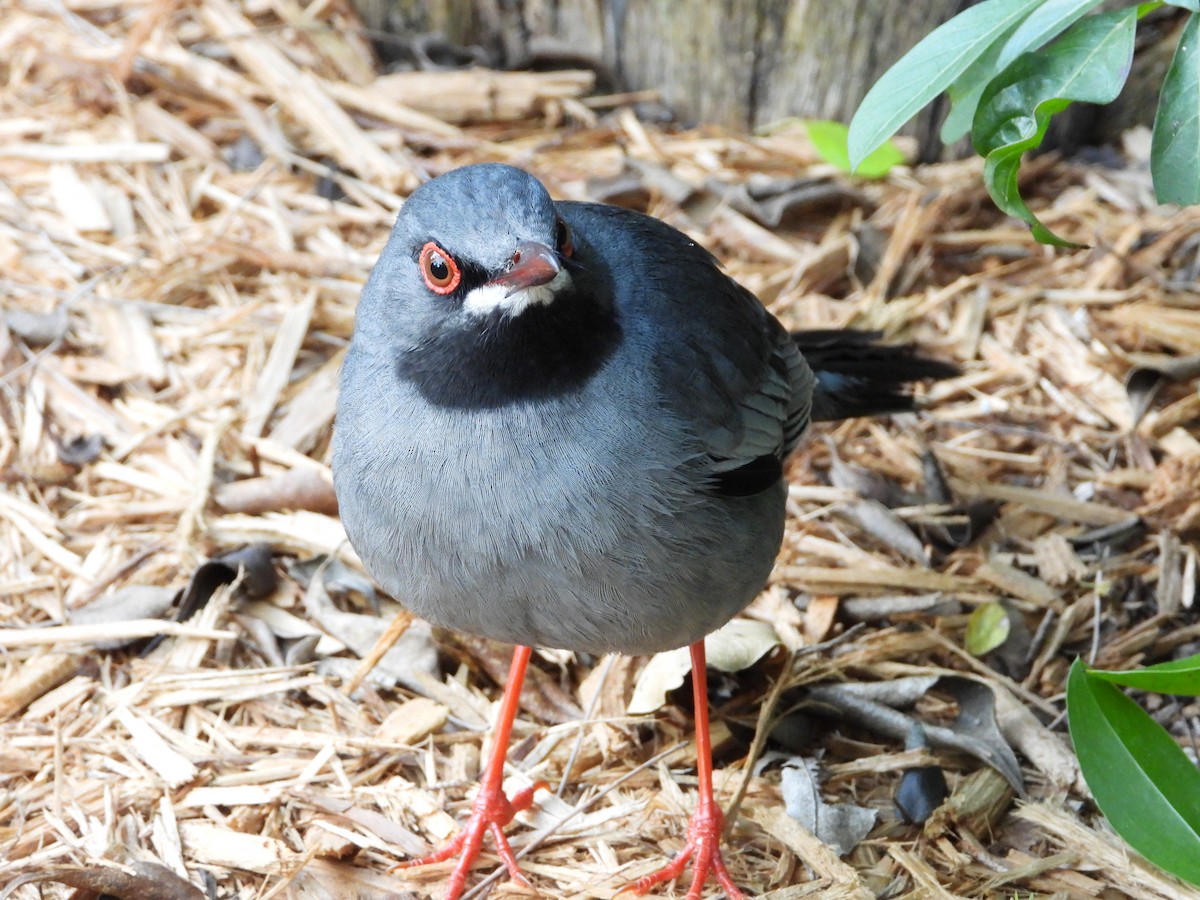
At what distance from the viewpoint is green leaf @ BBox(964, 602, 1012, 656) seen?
5129 mm

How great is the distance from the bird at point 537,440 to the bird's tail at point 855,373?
1.20m

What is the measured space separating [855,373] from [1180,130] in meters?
2.27

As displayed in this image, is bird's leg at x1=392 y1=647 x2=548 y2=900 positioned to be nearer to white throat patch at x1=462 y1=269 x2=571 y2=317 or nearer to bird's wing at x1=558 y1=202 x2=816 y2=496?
bird's wing at x1=558 y1=202 x2=816 y2=496

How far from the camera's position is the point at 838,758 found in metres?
4.86

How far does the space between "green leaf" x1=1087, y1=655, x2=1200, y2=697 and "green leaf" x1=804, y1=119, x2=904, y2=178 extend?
388 centimetres

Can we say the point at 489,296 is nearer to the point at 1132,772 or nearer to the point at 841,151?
the point at 1132,772

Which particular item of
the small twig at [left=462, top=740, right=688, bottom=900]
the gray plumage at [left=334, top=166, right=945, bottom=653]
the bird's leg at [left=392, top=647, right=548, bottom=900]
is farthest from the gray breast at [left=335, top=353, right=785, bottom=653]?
the small twig at [left=462, top=740, right=688, bottom=900]

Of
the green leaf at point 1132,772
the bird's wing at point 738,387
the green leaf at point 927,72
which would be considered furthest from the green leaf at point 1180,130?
the bird's wing at point 738,387

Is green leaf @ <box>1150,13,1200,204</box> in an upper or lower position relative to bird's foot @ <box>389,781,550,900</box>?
upper

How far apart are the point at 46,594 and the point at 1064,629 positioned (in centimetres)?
413

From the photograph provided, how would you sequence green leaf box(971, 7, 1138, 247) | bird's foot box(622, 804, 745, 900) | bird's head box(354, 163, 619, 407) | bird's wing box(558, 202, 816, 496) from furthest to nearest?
bird's foot box(622, 804, 745, 900) < bird's wing box(558, 202, 816, 496) < bird's head box(354, 163, 619, 407) < green leaf box(971, 7, 1138, 247)

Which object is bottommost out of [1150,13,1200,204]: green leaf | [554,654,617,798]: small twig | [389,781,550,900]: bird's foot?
[389,781,550,900]: bird's foot

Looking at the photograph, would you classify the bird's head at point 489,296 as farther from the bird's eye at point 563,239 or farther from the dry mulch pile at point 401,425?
the dry mulch pile at point 401,425

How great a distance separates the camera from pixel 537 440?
3.80m
